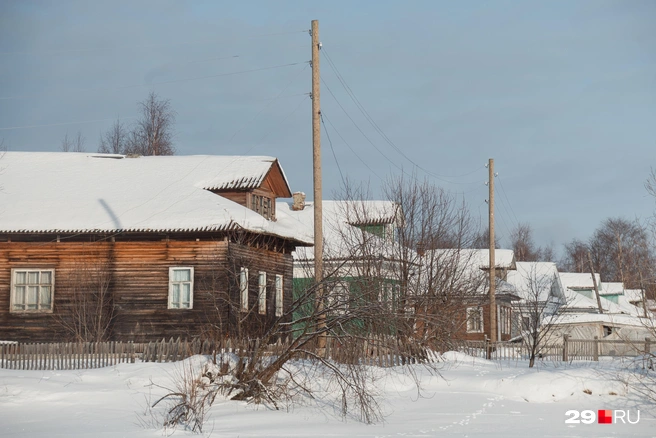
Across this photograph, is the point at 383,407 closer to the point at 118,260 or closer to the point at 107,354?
the point at 107,354

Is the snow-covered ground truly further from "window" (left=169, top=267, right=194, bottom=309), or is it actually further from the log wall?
"window" (left=169, top=267, right=194, bottom=309)

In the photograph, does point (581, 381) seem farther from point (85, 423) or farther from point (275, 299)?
point (275, 299)

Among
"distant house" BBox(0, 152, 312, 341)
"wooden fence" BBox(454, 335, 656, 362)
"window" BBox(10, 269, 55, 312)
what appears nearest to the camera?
"distant house" BBox(0, 152, 312, 341)

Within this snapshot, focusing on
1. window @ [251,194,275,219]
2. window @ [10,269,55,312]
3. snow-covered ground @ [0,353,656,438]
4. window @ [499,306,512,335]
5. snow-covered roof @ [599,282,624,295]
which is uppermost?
window @ [251,194,275,219]

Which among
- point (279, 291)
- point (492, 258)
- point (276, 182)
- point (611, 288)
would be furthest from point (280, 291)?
point (611, 288)

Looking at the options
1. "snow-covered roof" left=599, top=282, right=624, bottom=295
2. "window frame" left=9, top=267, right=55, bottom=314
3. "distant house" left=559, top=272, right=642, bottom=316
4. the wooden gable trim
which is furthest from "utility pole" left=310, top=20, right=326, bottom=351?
"snow-covered roof" left=599, top=282, right=624, bottom=295

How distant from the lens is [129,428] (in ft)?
41.9

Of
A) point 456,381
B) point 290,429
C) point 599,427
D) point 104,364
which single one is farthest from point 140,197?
point 599,427

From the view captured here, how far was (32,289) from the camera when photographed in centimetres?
2619

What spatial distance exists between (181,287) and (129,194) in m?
4.21

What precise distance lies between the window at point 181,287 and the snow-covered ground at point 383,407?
6.68m

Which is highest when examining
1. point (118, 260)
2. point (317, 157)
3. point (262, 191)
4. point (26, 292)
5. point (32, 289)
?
point (262, 191)

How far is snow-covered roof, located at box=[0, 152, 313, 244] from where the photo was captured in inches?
974

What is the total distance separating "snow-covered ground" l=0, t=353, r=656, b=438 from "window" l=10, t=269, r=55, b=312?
805cm
